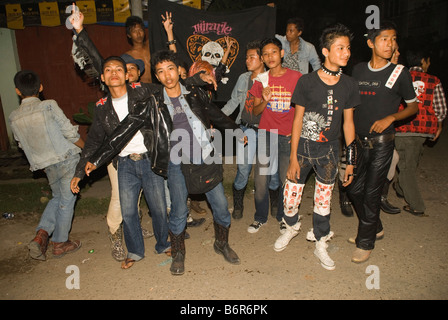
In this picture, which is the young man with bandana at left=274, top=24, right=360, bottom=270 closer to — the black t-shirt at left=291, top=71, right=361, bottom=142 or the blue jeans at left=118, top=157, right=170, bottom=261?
the black t-shirt at left=291, top=71, right=361, bottom=142

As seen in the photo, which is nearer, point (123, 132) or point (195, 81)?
point (123, 132)

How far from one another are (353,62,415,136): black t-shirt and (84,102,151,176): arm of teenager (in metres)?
2.39

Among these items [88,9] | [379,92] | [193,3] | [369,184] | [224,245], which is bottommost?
[224,245]

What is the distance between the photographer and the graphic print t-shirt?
4.27m

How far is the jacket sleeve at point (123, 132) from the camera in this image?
357 centimetres

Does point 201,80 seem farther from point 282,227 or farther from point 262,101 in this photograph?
point 282,227

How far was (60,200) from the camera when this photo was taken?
173 inches

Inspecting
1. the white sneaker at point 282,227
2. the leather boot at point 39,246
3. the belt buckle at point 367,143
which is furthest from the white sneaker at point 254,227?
the leather boot at point 39,246

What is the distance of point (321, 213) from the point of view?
12.7 feet

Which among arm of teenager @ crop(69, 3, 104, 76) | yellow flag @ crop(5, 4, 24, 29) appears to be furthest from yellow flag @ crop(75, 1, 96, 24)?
arm of teenager @ crop(69, 3, 104, 76)

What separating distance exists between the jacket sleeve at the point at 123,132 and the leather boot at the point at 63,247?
149 cm

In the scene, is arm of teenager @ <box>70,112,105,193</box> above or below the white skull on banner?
below

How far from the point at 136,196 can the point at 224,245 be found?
3.97 ft

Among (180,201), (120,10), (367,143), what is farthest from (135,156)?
(120,10)
